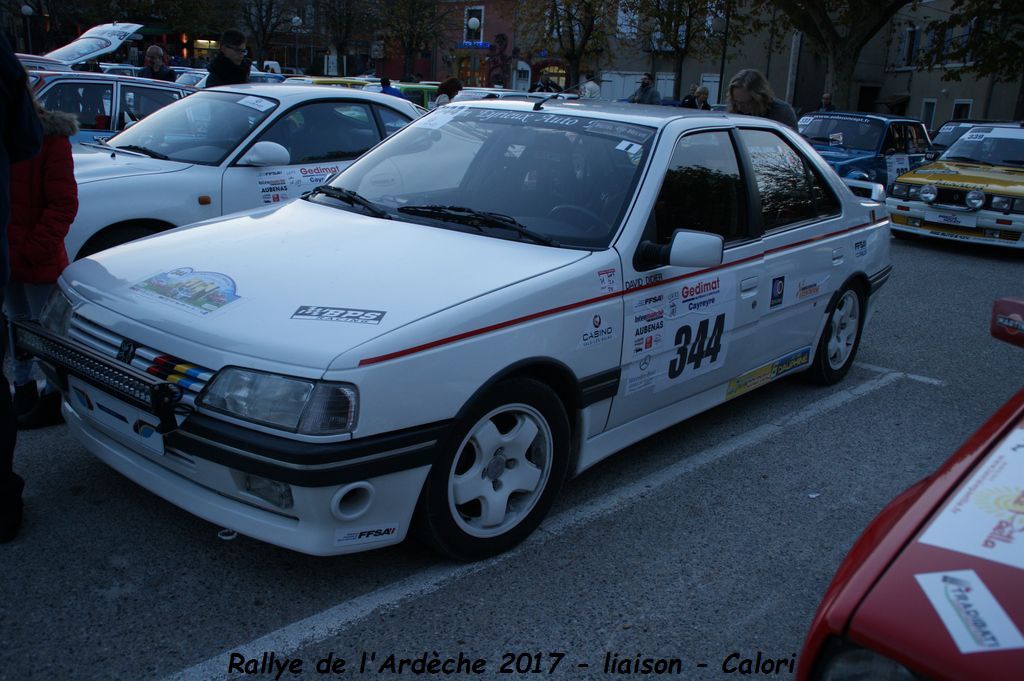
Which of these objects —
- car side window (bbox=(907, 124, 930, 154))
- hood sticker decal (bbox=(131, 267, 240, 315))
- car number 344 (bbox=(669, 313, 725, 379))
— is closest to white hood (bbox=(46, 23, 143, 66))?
hood sticker decal (bbox=(131, 267, 240, 315))

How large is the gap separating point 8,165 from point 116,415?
0.99 m

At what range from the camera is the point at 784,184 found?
4.66 meters

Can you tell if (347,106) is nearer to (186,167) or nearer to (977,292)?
(186,167)

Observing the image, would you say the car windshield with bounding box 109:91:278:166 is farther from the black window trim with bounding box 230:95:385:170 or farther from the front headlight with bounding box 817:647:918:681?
the front headlight with bounding box 817:647:918:681

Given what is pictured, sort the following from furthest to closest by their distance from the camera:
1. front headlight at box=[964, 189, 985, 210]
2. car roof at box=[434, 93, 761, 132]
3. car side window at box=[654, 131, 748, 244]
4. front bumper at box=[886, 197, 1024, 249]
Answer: front headlight at box=[964, 189, 985, 210]
front bumper at box=[886, 197, 1024, 249]
car roof at box=[434, 93, 761, 132]
car side window at box=[654, 131, 748, 244]

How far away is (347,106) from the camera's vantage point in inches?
263

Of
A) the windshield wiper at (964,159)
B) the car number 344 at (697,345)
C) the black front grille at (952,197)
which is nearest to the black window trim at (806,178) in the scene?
the car number 344 at (697,345)

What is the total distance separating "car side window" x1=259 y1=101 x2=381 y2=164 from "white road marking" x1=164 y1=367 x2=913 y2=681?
3673mm

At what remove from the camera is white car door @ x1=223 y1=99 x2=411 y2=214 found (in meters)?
5.95

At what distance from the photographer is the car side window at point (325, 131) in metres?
6.25

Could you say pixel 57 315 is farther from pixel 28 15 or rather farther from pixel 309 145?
pixel 28 15

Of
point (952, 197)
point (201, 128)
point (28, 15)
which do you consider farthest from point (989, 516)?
point (28, 15)

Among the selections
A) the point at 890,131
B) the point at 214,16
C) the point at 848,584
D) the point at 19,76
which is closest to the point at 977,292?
the point at 890,131

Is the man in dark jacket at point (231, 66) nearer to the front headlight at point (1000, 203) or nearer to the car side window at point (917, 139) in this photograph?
the front headlight at point (1000, 203)
